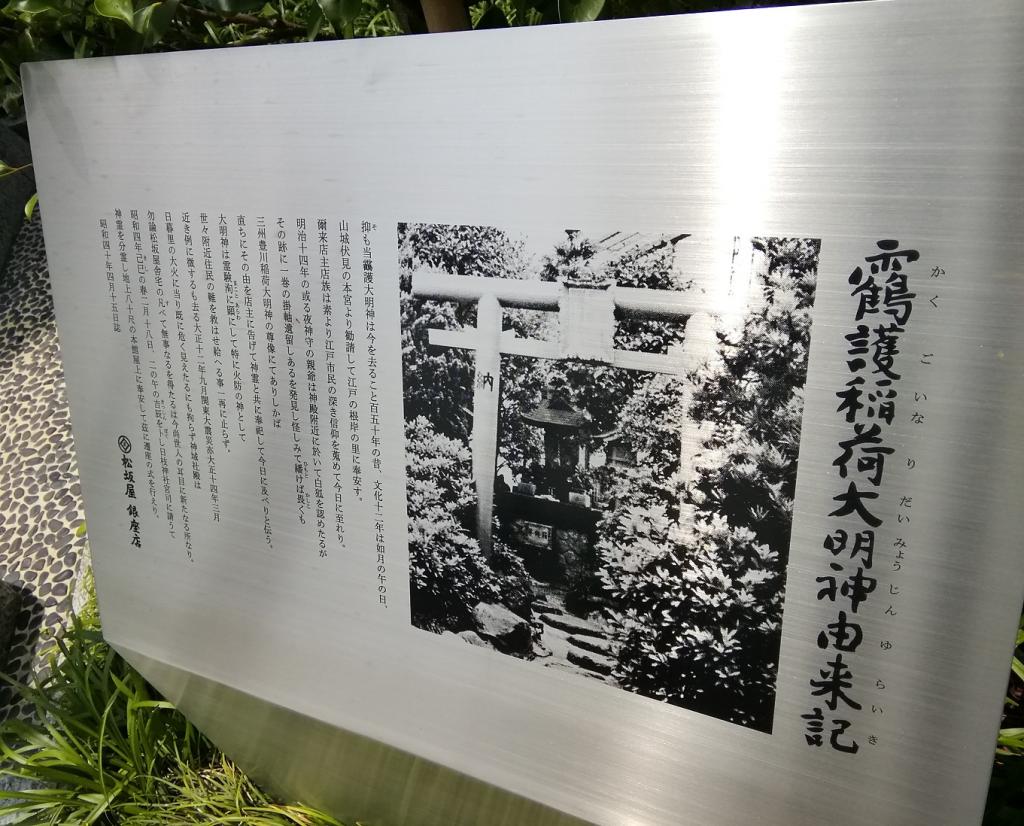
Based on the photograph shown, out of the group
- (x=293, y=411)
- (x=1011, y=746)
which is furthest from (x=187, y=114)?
(x=1011, y=746)

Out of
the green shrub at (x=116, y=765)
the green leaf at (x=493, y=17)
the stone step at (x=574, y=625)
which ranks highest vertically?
the green leaf at (x=493, y=17)

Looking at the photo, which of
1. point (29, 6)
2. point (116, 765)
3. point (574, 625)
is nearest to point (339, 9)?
point (29, 6)

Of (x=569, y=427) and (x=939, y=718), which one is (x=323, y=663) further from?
(x=939, y=718)

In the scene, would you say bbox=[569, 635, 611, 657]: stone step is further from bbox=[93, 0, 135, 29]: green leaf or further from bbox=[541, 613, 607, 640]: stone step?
bbox=[93, 0, 135, 29]: green leaf

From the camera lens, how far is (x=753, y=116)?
27.5 inches

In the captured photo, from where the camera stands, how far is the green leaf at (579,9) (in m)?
0.92

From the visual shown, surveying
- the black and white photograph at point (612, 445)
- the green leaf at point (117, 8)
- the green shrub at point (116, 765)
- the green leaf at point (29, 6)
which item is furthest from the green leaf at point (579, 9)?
the green shrub at point (116, 765)

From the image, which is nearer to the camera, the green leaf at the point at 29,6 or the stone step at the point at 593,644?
the stone step at the point at 593,644

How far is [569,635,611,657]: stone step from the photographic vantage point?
894 mm

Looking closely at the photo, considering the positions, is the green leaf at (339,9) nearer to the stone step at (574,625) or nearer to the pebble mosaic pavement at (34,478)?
the stone step at (574,625)

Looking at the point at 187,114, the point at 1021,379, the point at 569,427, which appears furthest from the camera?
the point at 187,114

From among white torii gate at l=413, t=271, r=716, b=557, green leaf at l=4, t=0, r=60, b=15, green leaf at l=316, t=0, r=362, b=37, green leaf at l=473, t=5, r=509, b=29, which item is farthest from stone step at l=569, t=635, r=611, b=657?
green leaf at l=4, t=0, r=60, b=15

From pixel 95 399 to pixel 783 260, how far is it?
3.62 feet

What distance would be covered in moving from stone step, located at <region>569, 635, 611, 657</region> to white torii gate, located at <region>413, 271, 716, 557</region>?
0.52ft
